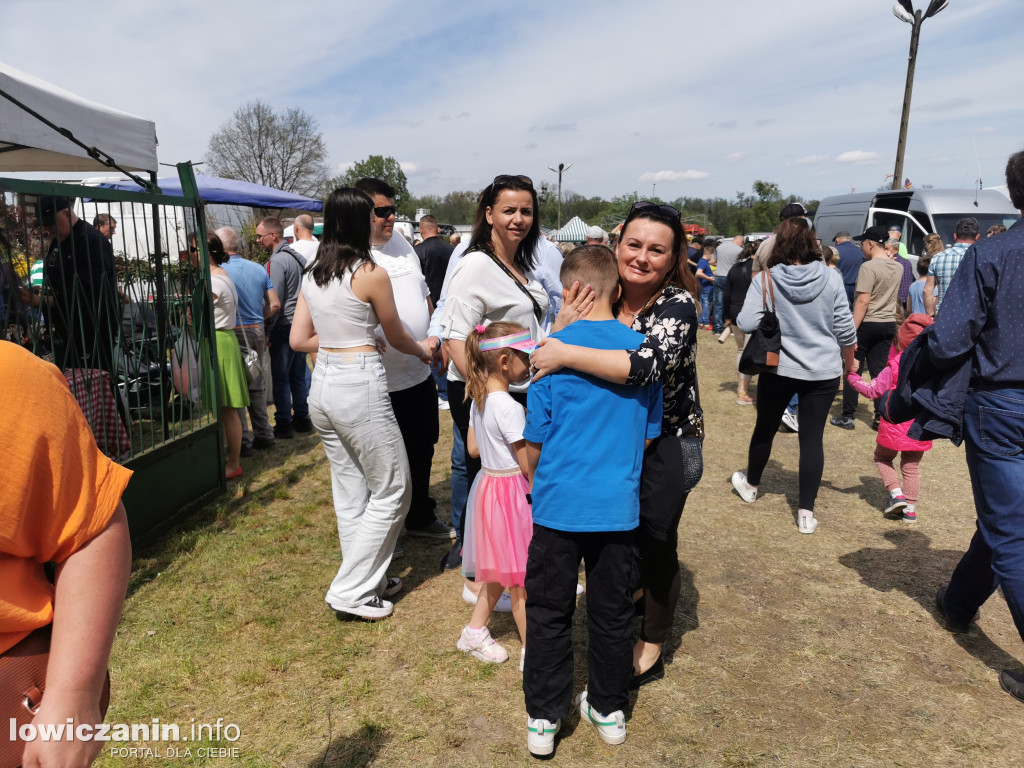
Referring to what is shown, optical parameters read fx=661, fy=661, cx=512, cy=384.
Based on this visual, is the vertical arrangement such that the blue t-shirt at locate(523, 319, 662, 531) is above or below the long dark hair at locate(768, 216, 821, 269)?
below

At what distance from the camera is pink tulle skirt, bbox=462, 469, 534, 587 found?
2.61 metres

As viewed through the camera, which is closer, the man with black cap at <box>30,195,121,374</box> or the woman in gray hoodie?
the man with black cap at <box>30,195,121,374</box>

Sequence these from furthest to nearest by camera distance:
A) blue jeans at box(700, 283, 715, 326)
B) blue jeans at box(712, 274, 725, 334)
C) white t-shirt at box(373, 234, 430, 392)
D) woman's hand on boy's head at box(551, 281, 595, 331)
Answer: blue jeans at box(700, 283, 715, 326), blue jeans at box(712, 274, 725, 334), white t-shirt at box(373, 234, 430, 392), woman's hand on boy's head at box(551, 281, 595, 331)

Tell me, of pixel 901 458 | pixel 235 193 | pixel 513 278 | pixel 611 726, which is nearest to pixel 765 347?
pixel 901 458

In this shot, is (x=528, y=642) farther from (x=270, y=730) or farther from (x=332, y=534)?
(x=332, y=534)

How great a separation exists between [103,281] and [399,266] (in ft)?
5.51

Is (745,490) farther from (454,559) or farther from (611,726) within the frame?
(611,726)

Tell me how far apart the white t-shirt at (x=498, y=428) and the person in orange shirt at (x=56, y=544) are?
1603mm

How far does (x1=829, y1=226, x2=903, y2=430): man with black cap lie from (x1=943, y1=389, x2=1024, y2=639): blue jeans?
12.9ft

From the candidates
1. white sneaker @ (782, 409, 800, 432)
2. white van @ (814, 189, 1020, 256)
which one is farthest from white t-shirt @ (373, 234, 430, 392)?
white van @ (814, 189, 1020, 256)

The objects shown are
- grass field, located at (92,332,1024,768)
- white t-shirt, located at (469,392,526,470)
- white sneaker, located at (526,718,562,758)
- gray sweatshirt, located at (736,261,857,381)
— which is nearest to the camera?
white sneaker, located at (526,718,562,758)

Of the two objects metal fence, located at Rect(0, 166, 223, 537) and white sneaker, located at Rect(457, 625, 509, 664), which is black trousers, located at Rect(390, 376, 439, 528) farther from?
metal fence, located at Rect(0, 166, 223, 537)

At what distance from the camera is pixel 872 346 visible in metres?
6.69

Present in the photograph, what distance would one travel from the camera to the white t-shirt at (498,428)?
2.54 meters
